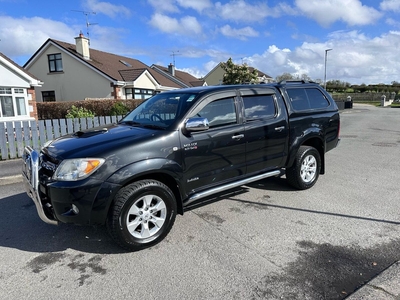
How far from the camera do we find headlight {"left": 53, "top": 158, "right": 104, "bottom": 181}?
3.01m

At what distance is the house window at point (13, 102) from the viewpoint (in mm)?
16234

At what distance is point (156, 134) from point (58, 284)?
181cm

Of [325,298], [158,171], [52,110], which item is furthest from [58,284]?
[52,110]

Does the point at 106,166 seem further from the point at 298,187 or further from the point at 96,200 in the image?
the point at 298,187

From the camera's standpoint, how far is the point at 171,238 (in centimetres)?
358

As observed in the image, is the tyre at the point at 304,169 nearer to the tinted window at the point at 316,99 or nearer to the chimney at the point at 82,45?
the tinted window at the point at 316,99

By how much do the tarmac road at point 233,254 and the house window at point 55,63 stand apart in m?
23.2

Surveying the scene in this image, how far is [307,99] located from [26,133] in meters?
7.29

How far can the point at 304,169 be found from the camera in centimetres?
513

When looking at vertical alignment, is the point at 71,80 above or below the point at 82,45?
below

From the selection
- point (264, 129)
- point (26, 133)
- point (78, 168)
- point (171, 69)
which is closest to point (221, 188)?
point (264, 129)

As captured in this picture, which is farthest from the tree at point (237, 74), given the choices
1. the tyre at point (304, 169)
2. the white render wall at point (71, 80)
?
the tyre at point (304, 169)

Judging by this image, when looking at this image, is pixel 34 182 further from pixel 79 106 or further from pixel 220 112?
pixel 79 106

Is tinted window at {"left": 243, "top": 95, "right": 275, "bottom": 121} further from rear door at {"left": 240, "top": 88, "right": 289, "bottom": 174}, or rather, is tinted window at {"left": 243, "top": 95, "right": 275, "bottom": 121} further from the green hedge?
the green hedge
